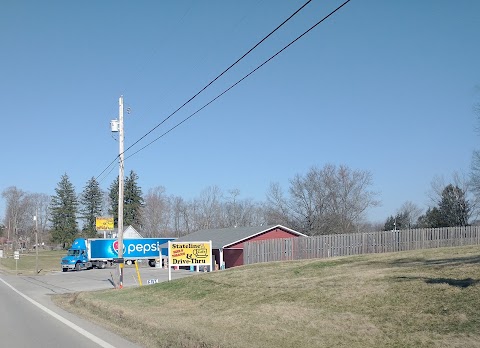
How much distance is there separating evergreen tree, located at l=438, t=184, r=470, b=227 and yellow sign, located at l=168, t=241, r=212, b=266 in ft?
140

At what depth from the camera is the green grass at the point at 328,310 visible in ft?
30.5

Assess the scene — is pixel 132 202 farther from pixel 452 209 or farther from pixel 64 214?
pixel 452 209

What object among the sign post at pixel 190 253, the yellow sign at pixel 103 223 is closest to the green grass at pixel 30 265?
the yellow sign at pixel 103 223

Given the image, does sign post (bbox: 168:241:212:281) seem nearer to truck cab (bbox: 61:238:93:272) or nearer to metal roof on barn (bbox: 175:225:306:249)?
metal roof on barn (bbox: 175:225:306:249)

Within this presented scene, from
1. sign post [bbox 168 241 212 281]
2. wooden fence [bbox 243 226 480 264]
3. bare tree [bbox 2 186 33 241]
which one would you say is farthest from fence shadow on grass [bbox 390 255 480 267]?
bare tree [bbox 2 186 33 241]

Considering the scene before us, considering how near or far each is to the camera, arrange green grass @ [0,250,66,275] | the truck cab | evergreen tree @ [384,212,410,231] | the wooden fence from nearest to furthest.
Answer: the wooden fence < the truck cab < green grass @ [0,250,66,275] < evergreen tree @ [384,212,410,231]

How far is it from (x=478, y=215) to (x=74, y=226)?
294 ft

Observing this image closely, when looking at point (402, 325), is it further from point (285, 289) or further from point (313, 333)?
point (285, 289)

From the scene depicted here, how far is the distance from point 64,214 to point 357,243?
315ft

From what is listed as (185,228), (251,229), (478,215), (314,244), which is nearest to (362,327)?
(314,244)

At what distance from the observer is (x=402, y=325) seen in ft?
31.1

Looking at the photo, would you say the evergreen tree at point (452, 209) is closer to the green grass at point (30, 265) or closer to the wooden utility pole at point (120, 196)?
the wooden utility pole at point (120, 196)

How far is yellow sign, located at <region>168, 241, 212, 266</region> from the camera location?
2828 cm

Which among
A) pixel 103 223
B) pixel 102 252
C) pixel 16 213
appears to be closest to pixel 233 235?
pixel 102 252
